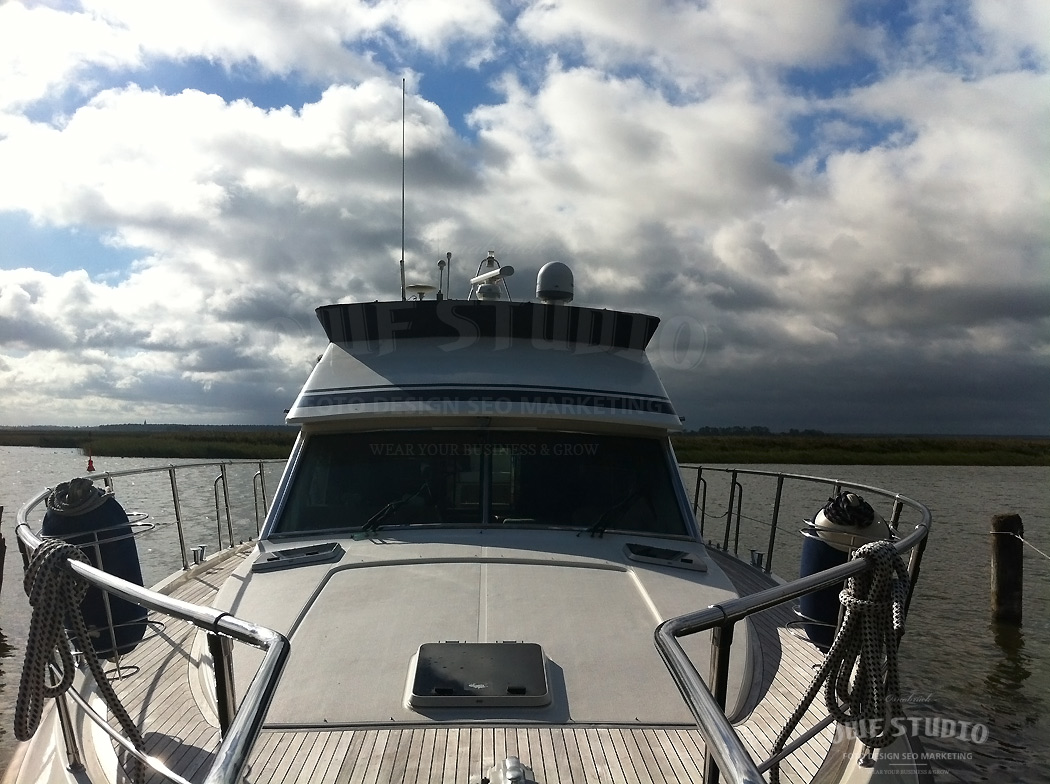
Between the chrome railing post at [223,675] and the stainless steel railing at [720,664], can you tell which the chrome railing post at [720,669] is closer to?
the stainless steel railing at [720,664]

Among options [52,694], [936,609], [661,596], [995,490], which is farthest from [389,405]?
[995,490]

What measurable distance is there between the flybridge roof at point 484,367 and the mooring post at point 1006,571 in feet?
28.7

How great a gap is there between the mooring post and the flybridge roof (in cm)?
874

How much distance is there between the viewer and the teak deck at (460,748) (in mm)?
2723

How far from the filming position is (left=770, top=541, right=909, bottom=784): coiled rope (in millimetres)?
2838

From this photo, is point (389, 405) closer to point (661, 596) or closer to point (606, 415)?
point (606, 415)

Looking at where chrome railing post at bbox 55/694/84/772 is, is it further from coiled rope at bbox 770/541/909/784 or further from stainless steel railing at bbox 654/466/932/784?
coiled rope at bbox 770/541/909/784

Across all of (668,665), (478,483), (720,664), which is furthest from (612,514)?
(668,665)

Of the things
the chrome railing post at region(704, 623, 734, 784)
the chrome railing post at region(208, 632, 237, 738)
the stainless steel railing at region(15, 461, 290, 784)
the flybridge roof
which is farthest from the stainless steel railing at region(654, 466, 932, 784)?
the flybridge roof

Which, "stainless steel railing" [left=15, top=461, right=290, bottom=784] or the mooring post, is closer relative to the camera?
Answer: "stainless steel railing" [left=15, top=461, right=290, bottom=784]

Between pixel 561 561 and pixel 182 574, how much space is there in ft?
10.6

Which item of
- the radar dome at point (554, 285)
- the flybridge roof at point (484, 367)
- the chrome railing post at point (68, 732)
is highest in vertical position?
the radar dome at point (554, 285)

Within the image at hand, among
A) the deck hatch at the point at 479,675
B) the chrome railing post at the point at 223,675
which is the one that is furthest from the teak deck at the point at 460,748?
the chrome railing post at the point at 223,675

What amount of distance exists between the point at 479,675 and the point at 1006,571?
37.5ft
